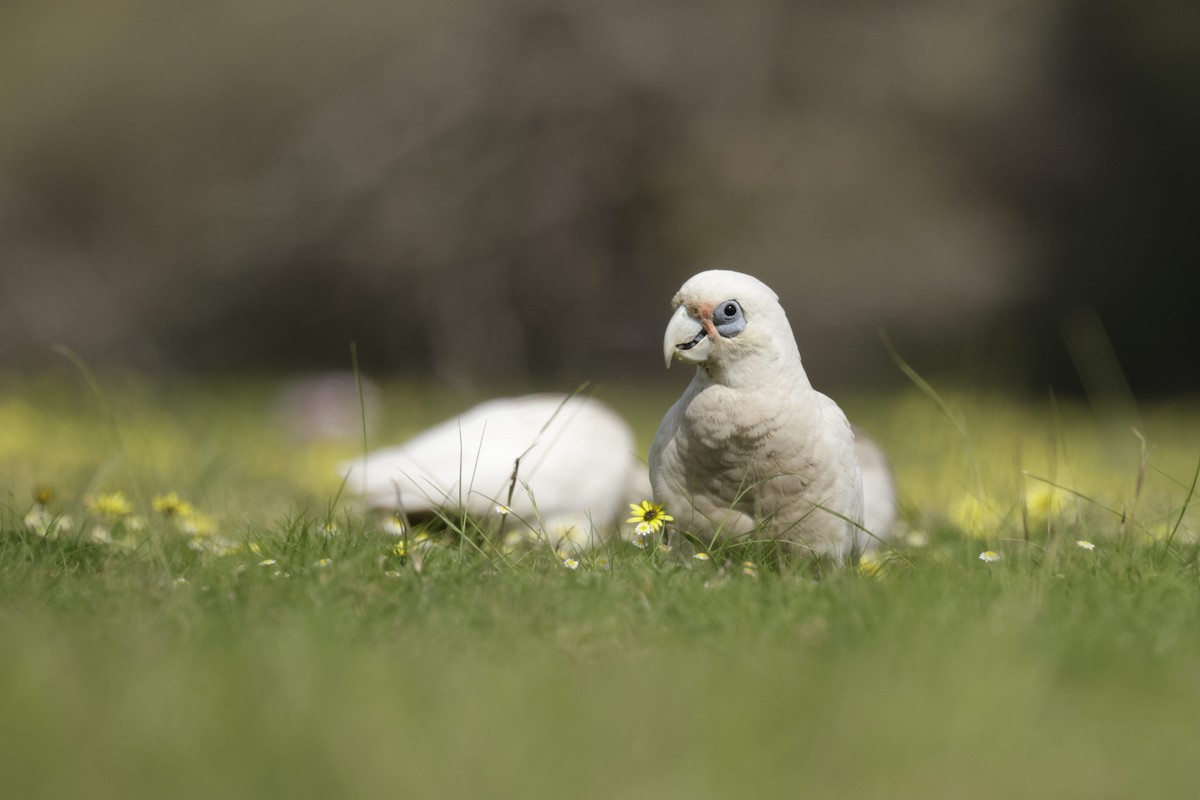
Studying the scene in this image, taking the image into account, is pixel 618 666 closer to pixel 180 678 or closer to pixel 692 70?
pixel 180 678

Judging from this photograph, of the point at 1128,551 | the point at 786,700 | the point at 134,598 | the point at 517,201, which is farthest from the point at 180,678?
the point at 517,201

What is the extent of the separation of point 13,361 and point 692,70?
16.2 ft

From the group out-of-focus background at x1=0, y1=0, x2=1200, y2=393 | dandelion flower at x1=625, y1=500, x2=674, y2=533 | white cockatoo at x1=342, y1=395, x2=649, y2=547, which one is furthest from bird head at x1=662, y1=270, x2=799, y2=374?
out-of-focus background at x1=0, y1=0, x2=1200, y2=393

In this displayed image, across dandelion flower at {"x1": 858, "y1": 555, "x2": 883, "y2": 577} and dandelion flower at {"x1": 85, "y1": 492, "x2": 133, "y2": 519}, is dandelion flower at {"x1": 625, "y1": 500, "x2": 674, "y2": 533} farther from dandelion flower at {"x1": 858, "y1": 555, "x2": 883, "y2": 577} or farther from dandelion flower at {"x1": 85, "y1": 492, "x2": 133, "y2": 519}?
dandelion flower at {"x1": 85, "y1": 492, "x2": 133, "y2": 519}

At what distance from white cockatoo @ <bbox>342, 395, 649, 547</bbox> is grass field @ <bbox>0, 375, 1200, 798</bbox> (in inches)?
9.9

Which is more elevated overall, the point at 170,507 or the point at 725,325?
the point at 725,325

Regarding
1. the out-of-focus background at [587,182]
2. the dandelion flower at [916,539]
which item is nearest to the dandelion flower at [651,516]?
the dandelion flower at [916,539]

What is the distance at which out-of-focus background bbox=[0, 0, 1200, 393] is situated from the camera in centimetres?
764

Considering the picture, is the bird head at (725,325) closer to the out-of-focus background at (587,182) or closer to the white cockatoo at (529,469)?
the white cockatoo at (529,469)

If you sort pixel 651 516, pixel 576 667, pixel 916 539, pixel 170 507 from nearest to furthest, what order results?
1. pixel 576 667
2. pixel 651 516
3. pixel 170 507
4. pixel 916 539

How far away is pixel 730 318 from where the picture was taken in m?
2.43

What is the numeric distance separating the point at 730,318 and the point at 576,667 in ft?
2.95

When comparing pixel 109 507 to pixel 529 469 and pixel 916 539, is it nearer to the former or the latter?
pixel 529 469

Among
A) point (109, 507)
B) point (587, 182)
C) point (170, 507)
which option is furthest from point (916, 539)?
point (587, 182)
